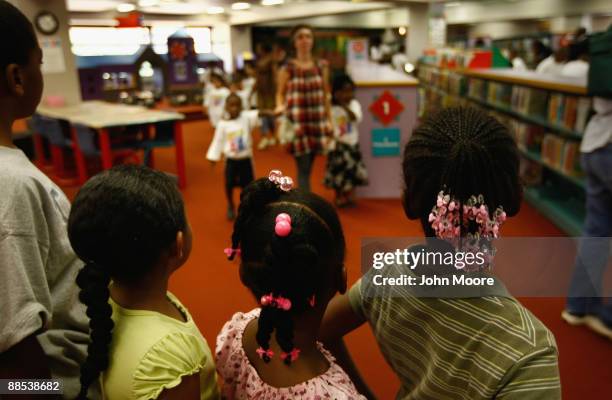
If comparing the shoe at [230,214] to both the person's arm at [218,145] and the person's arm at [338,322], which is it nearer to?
the person's arm at [218,145]

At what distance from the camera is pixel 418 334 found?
103 cm

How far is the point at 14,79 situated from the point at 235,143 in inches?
129

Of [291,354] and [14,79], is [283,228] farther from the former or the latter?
[14,79]

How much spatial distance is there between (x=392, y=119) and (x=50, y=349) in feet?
14.4

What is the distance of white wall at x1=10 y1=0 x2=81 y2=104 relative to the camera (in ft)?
22.6

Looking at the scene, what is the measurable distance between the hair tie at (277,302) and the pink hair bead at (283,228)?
13 cm

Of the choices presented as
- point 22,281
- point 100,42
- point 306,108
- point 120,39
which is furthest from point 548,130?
point 120,39

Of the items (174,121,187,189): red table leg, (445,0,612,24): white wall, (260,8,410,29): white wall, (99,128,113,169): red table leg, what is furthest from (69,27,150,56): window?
(99,128,113,169): red table leg

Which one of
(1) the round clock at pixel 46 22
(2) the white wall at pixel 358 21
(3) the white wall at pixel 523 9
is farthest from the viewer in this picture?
(2) the white wall at pixel 358 21

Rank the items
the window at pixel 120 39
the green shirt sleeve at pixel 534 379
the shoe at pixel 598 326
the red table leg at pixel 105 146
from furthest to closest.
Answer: the window at pixel 120 39 < the red table leg at pixel 105 146 < the shoe at pixel 598 326 < the green shirt sleeve at pixel 534 379

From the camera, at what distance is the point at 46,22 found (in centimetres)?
694

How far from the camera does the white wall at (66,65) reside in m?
6.90

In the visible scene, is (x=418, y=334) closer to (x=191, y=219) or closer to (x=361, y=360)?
(x=361, y=360)

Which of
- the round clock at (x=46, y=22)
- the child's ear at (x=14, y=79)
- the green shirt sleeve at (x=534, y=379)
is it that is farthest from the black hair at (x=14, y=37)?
the round clock at (x=46, y=22)
